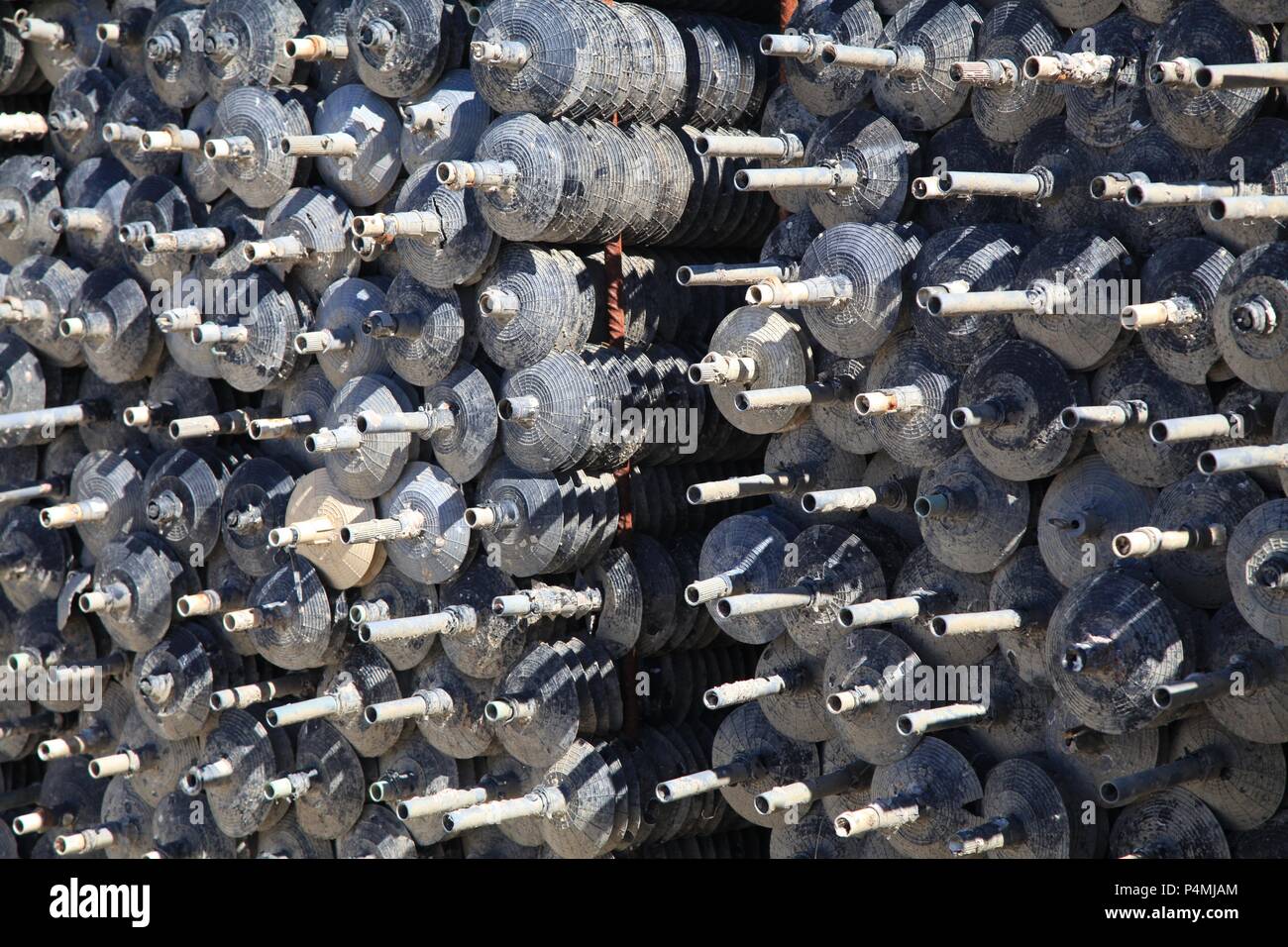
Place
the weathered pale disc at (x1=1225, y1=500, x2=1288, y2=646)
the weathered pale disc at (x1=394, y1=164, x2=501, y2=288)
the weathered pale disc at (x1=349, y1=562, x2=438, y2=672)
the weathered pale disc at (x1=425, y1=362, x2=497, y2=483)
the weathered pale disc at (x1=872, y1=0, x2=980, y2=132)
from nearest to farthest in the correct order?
1. the weathered pale disc at (x1=1225, y1=500, x2=1288, y2=646)
2. the weathered pale disc at (x1=872, y1=0, x2=980, y2=132)
3. the weathered pale disc at (x1=394, y1=164, x2=501, y2=288)
4. the weathered pale disc at (x1=425, y1=362, x2=497, y2=483)
5. the weathered pale disc at (x1=349, y1=562, x2=438, y2=672)

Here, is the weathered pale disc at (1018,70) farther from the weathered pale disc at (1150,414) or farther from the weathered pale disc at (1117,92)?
the weathered pale disc at (1150,414)

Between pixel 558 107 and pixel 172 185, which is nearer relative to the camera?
pixel 558 107

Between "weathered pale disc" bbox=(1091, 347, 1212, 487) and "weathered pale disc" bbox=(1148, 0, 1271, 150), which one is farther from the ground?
"weathered pale disc" bbox=(1148, 0, 1271, 150)

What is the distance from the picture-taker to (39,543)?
686 centimetres

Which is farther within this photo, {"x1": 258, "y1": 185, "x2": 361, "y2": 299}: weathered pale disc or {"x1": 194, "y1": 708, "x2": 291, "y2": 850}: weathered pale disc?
{"x1": 194, "y1": 708, "x2": 291, "y2": 850}: weathered pale disc

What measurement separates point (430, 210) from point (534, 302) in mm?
478

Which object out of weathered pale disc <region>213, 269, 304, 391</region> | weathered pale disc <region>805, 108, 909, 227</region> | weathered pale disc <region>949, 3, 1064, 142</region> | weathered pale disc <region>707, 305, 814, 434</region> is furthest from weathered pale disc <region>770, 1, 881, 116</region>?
weathered pale disc <region>213, 269, 304, 391</region>

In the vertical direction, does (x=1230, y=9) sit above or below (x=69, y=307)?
above

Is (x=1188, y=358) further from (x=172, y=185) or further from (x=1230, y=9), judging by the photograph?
(x=172, y=185)

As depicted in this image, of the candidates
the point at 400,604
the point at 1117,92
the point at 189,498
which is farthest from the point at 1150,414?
the point at 189,498

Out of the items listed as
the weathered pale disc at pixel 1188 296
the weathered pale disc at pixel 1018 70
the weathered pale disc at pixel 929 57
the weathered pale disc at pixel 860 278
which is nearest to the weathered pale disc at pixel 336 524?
the weathered pale disc at pixel 860 278

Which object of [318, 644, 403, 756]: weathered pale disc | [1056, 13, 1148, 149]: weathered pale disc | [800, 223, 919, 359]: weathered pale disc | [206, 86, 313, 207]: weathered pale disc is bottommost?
[318, 644, 403, 756]: weathered pale disc

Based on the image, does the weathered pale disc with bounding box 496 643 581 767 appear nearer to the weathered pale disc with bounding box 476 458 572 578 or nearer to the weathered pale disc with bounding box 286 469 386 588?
the weathered pale disc with bounding box 476 458 572 578
